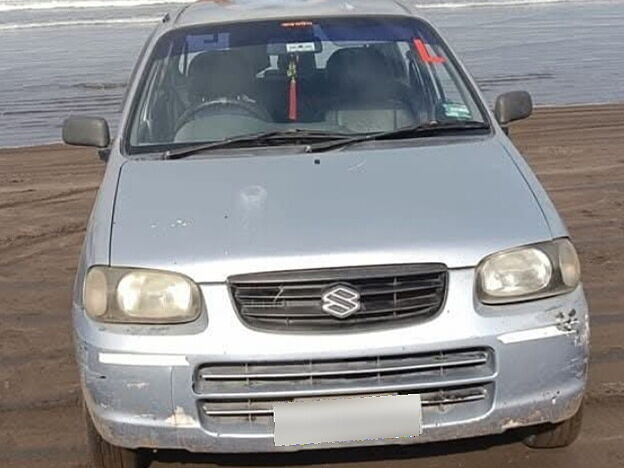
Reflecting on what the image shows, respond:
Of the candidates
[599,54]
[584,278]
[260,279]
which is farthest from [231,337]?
[599,54]

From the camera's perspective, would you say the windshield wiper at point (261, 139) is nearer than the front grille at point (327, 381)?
No

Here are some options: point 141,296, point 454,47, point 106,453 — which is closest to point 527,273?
point 141,296

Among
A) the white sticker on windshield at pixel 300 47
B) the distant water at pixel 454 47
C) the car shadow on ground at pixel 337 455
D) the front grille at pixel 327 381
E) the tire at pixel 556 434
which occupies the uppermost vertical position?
the white sticker on windshield at pixel 300 47

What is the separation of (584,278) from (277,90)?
2375 millimetres

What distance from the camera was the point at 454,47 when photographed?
53.9ft

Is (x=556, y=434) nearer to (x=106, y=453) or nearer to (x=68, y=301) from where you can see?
(x=106, y=453)

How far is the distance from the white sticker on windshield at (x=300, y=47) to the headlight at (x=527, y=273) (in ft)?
6.22

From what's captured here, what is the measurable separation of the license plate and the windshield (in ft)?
5.04

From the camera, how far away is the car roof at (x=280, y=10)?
17.4 feet

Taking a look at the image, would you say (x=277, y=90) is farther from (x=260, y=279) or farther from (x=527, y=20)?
(x=527, y=20)

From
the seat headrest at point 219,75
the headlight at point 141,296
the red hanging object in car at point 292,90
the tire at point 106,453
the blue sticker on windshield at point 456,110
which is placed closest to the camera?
the headlight at point 141,296

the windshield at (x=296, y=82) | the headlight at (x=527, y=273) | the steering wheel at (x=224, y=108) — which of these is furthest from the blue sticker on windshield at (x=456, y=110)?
the headlight at (x=527, y=273)

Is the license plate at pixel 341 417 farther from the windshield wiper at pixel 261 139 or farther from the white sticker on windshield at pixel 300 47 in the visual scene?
the white sticker on windshield at pixel 300 47

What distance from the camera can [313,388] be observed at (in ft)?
11.1
